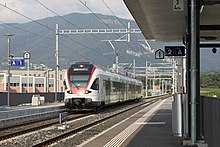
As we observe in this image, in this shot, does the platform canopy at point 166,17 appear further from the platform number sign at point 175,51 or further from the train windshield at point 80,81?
the train windshield at point 80,81

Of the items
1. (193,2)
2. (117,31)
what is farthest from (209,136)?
(117,31)

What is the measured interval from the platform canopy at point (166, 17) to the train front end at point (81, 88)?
314 inches

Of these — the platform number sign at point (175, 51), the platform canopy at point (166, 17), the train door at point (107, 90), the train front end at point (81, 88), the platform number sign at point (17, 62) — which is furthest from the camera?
the platform number sign at point (17, 62)

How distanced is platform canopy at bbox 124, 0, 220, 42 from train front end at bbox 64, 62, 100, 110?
7.96 metres

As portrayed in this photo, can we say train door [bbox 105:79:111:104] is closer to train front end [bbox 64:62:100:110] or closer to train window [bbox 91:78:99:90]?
train front end [bbox 64:62:100:110]

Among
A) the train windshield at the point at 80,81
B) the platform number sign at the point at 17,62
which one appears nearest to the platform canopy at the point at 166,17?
the train windshield at the point at 80,81

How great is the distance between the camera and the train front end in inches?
1232

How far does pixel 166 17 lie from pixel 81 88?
46.7ft

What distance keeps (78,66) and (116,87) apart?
31.2ft

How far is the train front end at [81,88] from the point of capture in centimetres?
3128

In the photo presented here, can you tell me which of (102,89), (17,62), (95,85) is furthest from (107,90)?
(17,62)

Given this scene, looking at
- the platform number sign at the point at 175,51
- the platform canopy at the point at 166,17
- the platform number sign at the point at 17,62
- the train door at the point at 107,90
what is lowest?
the train door at the point at 107,90

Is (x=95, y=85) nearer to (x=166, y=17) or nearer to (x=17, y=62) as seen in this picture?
(x=166, y=17)

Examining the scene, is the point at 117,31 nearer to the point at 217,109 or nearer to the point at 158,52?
the point at 158,52
